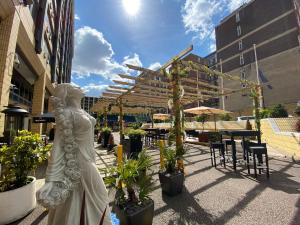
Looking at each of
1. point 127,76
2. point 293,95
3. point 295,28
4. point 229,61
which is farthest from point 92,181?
point 229,61

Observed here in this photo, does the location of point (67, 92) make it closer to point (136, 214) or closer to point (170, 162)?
point (136, 214)

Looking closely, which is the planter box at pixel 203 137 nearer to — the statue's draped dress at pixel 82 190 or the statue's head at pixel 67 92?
the statue's draped dress at pixel 82 190

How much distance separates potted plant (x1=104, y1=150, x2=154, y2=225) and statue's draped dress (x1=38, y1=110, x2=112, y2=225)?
1.65 feet

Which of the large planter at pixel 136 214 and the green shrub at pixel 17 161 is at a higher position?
the green shrub at pixel 17 161

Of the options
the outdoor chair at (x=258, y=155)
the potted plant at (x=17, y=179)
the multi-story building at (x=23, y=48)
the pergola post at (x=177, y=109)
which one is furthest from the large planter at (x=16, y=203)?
the outdoor chair at (x=258, y=155)

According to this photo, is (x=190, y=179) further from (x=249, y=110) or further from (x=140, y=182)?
(x=249, y=110)

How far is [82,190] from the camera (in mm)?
1824

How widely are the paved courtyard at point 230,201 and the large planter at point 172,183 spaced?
120mm

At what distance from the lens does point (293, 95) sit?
2180 centimetres

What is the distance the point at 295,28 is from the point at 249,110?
12.2 metres

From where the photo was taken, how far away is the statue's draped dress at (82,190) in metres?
1.72

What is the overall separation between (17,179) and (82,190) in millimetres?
2243

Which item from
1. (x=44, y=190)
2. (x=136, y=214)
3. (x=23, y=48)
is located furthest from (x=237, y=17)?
(x=44, y=190)

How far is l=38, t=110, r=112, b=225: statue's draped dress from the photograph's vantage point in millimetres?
1720
